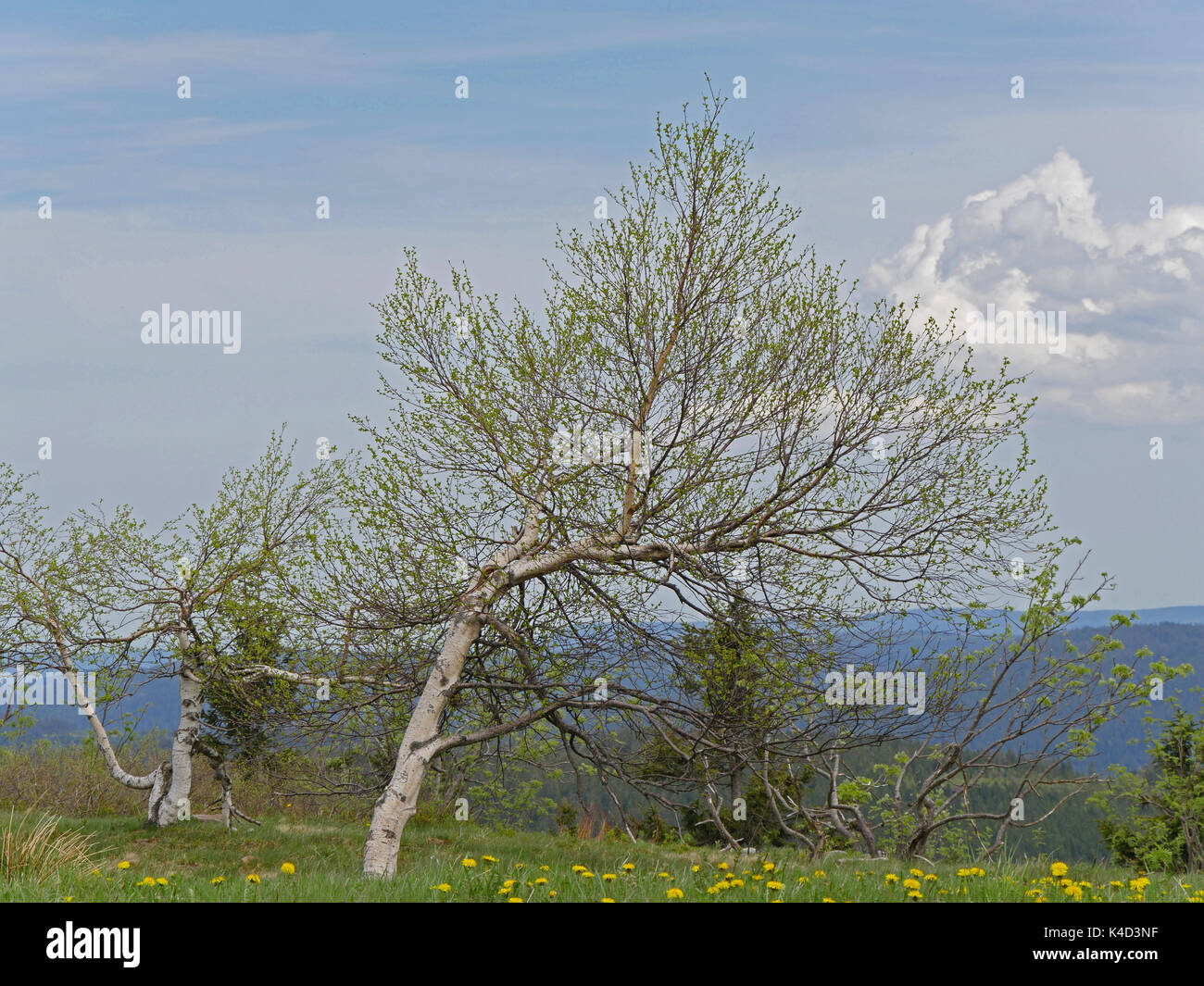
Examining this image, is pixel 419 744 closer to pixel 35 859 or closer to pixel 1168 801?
pixel 35 859

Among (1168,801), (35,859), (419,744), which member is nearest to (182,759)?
(419,744)

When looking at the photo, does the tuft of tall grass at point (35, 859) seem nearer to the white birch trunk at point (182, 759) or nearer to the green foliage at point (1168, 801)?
the white birch trunk at point (182, 759)

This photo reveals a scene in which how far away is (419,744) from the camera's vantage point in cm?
1248

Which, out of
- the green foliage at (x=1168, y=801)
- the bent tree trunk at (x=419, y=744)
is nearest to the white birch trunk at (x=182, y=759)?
the bent tree trunk at (x=419, y=744)

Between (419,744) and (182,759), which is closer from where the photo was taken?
(419,744)

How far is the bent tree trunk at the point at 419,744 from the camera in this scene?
12.1 meters

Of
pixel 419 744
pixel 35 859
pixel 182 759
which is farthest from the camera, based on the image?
pixel 182 759

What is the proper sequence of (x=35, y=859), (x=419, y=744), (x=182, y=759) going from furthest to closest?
(x=182, y=759) < (x=419, y=744) < (x=35, y=859)

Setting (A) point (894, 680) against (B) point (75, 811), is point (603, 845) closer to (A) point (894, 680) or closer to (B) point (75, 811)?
(A) point (894, 680)

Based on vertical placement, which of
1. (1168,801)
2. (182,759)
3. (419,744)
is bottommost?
(1168,801)

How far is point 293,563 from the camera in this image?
14109 millimetres

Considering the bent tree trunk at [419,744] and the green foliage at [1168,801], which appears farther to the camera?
the green foliage at [1168,801]

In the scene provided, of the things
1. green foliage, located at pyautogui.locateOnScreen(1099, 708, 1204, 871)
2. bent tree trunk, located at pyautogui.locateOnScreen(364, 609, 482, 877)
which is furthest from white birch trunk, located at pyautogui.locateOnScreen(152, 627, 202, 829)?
green foliage, located at pyautogui.locateOnScreen(1099, 708, 1204, 871)
